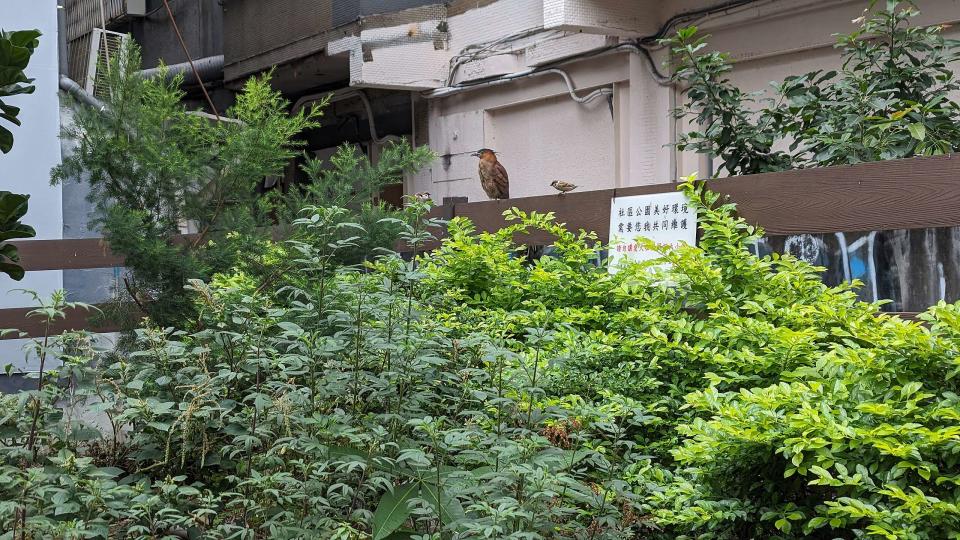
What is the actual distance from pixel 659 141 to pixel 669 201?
191 inches

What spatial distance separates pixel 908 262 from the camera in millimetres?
4672

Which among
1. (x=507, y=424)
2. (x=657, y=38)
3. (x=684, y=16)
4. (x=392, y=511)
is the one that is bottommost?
(x=392, y=511)

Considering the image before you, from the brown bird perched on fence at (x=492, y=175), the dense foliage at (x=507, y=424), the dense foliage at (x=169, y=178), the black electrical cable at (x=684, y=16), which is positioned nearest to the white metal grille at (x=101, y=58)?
the dense foliage at (x=169, y=178)

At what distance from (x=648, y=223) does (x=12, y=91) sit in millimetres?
3181

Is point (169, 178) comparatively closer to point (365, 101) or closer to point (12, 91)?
point (12, 91)

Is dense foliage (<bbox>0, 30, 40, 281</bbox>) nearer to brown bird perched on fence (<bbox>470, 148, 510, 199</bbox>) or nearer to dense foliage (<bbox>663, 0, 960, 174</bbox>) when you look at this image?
dense foliage (<bbox>663, 0, 960, 174</bbox>)

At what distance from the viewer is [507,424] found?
3896 mm

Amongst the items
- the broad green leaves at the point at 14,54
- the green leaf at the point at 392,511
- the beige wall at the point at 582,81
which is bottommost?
the green leaf at the point at 392,511

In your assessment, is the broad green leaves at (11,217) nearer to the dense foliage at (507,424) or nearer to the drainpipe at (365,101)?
the dense foliage at (507,424)

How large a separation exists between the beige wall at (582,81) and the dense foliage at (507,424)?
183 inches

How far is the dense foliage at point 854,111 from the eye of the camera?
5250mm

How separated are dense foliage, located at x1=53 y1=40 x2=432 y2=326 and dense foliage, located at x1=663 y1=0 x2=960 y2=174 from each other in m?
2.16

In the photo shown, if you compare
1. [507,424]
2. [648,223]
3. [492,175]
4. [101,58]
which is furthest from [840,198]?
[101,58]

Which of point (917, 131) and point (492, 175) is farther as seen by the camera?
point (492, 175)
